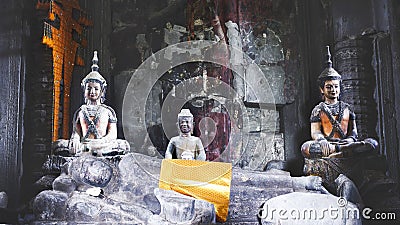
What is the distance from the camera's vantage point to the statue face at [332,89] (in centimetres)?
496

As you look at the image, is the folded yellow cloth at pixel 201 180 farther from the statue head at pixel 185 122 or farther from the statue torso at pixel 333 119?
the statue torso at pixel 333 119

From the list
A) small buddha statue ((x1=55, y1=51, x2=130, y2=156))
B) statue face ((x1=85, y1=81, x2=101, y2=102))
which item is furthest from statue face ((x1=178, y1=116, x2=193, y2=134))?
statue face ((x1=85, y1=81, x2=101, y2=102))

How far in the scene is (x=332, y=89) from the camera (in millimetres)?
4961

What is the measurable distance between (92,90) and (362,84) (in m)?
3.53

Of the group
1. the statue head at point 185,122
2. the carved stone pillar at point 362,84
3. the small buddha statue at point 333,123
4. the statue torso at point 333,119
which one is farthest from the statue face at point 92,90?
the carved stone pillar at point 362,84

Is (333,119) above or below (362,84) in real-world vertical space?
below

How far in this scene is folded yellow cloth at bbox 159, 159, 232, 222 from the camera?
383 cm

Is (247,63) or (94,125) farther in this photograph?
(247,63)

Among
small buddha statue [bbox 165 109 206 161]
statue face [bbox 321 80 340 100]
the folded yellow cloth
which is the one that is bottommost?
the folded yellow cloth

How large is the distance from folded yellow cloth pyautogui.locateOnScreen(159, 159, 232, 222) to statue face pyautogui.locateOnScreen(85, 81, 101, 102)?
54.1 inches

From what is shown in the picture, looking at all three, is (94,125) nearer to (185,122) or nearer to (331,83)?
(185,122)

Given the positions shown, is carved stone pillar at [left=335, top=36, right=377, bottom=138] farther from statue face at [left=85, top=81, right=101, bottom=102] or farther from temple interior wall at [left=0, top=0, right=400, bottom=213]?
statue face at [left=85, top=81, right=101, bottom=102]

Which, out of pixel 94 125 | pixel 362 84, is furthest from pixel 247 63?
pixel 94 125

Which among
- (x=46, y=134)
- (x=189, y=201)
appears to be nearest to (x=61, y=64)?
(x=46, y=134)
